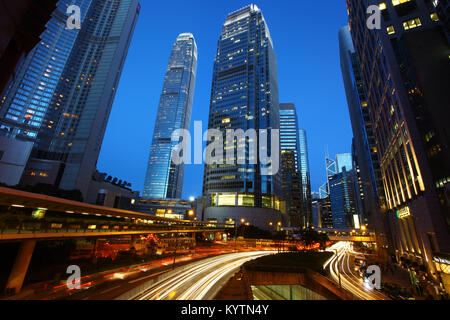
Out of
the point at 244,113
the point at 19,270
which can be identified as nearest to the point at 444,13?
the point at 19,270

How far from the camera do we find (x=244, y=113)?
384 ft

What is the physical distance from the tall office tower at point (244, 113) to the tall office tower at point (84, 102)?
2389 inches

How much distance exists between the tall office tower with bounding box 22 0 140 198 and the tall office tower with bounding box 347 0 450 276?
112659 mm

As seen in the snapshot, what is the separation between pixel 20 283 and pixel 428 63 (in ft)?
214

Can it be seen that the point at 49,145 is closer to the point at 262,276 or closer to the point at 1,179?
the point at 1,179

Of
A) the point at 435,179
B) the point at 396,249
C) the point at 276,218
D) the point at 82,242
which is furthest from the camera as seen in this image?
the point at 276,218

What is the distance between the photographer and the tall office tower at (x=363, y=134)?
221 feet

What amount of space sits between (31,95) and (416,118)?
471 feet

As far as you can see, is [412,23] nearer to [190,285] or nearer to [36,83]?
[190,285]

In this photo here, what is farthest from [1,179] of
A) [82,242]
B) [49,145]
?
[82,242]

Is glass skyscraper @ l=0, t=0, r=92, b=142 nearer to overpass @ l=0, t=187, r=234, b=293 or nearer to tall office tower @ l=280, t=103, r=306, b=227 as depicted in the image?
overpass @ l=0, t=187, r=234, b=293

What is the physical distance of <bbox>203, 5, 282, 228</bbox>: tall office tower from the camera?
4134 inches

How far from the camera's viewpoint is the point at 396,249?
4816 cm

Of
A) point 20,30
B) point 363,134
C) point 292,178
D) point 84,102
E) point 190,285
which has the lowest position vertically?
point 190,285
